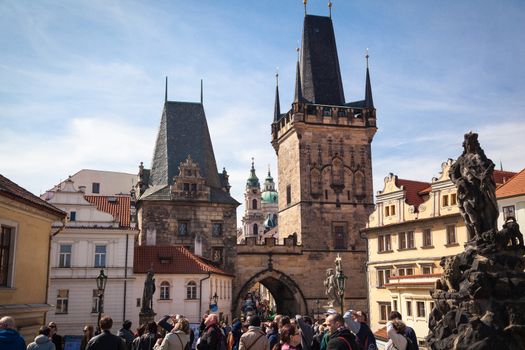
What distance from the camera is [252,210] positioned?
124688mm

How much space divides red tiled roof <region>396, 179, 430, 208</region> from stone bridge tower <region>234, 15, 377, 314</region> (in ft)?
36.1

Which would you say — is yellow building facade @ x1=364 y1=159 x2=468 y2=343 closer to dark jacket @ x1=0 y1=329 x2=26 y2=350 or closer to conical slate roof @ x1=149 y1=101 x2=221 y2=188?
conical slate roof @ x1=149 y1=101 x2=221 y2=188

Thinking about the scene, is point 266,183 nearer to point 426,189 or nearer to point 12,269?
point 426,189

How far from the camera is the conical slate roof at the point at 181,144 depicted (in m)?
40.6

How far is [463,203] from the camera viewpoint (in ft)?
31.9

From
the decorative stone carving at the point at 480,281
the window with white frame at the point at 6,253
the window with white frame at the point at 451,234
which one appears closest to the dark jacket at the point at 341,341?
the decorative stone carving at the point at 480,281

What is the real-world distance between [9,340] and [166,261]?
25.9 metres

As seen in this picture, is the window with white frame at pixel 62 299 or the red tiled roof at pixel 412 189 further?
the red tiled roof at pixel 412 189

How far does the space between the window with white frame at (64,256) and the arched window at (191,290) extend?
21.2 feet

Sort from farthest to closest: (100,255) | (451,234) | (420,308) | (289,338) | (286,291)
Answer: (286,291), (100,255), (451,234), (420,308), (289,338)

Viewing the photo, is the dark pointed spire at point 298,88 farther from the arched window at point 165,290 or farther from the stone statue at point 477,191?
the stone statue at point 477,191

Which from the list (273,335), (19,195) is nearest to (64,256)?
(19,195)

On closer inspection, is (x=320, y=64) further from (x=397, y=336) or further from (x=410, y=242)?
(x=397, y=336)

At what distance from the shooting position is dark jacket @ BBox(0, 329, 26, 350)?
621 cm
